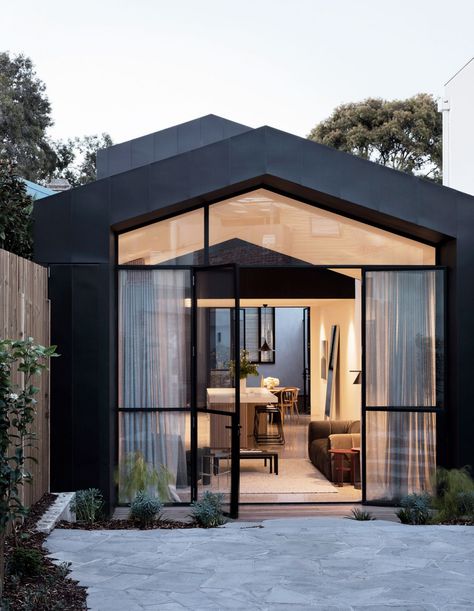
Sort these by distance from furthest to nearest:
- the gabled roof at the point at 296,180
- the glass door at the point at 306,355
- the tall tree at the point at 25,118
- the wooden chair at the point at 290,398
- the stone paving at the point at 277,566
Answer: the tall tree at the point at 25,118 → the glass door at the point at 306,355 → the wooden chair at the point at 290,398 → the gabled roof at the point at 296,180 → the stone paving at the point at 277,566

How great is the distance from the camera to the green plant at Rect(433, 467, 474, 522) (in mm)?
8570

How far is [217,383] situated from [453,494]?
263cm

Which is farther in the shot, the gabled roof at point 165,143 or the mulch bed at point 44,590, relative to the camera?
the gabled roof at point 165,143

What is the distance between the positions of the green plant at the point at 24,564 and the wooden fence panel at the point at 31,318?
76 cm

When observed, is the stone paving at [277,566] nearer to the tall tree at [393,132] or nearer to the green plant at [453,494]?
the green plant at [453,494]

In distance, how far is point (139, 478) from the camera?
9664 millimetres

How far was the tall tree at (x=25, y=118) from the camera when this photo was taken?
94.9ft

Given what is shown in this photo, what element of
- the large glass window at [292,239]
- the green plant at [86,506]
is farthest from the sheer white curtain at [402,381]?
the green plant at [86,506]

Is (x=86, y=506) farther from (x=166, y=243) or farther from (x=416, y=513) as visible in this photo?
(x=416, y=513)

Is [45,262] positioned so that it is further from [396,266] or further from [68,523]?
[396,266]

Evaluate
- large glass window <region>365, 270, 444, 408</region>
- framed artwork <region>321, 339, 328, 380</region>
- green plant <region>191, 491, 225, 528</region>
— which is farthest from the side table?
framed artwork <region>321, 339, 328, 380</region>

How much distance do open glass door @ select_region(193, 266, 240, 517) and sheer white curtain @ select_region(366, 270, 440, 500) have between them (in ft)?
5.38

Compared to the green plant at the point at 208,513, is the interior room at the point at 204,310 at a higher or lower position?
higher

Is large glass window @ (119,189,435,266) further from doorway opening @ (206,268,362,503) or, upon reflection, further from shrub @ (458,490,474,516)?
→ shrub @ (458,490,474,516)
